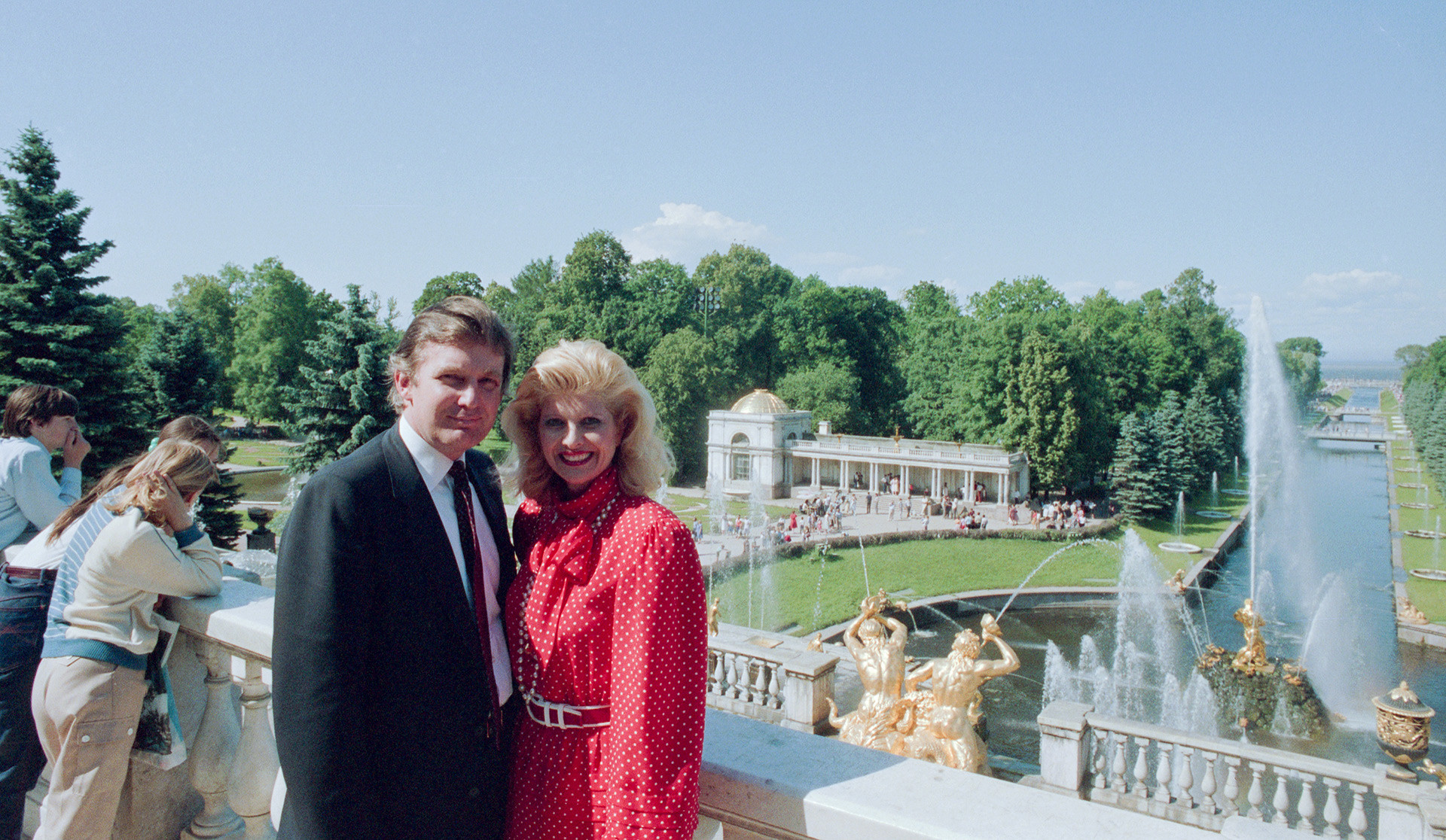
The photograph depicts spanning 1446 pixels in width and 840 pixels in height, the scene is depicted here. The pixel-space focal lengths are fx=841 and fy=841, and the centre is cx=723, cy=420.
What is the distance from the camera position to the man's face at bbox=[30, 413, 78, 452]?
4.71m

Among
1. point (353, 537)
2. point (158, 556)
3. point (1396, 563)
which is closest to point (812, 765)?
point (353, 537)

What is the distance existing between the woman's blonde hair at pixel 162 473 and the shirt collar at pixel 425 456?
1551 mm

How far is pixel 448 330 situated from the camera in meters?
2.29

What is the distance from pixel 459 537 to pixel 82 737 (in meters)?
1.95

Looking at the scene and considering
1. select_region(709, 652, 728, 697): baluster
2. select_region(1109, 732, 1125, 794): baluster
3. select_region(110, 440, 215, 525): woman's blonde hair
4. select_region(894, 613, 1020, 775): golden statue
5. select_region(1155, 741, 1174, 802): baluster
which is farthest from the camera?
select_region(709, 652, 728, 697): baluster

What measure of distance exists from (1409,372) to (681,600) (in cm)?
13343

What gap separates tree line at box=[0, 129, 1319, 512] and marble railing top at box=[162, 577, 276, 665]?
1734cm

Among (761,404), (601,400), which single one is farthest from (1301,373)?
(601,400)

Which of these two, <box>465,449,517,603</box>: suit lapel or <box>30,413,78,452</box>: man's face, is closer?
<box>465,449,517,603</box>: suit lapel

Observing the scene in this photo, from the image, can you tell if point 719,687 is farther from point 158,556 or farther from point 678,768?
point 678,768

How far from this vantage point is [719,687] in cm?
1061

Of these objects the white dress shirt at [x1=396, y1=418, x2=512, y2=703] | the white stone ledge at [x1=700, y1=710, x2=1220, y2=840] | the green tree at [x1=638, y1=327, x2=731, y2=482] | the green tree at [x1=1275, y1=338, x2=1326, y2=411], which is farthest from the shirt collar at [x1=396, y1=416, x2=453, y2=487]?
the green tree at [x1=1275, y1=338, x2=1326, y2=411]

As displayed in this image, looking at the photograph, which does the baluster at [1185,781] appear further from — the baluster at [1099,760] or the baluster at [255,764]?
the baluster at [255,764]

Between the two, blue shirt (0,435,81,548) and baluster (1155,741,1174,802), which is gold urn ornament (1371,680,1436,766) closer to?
baluster (1155,741,1174,802)
